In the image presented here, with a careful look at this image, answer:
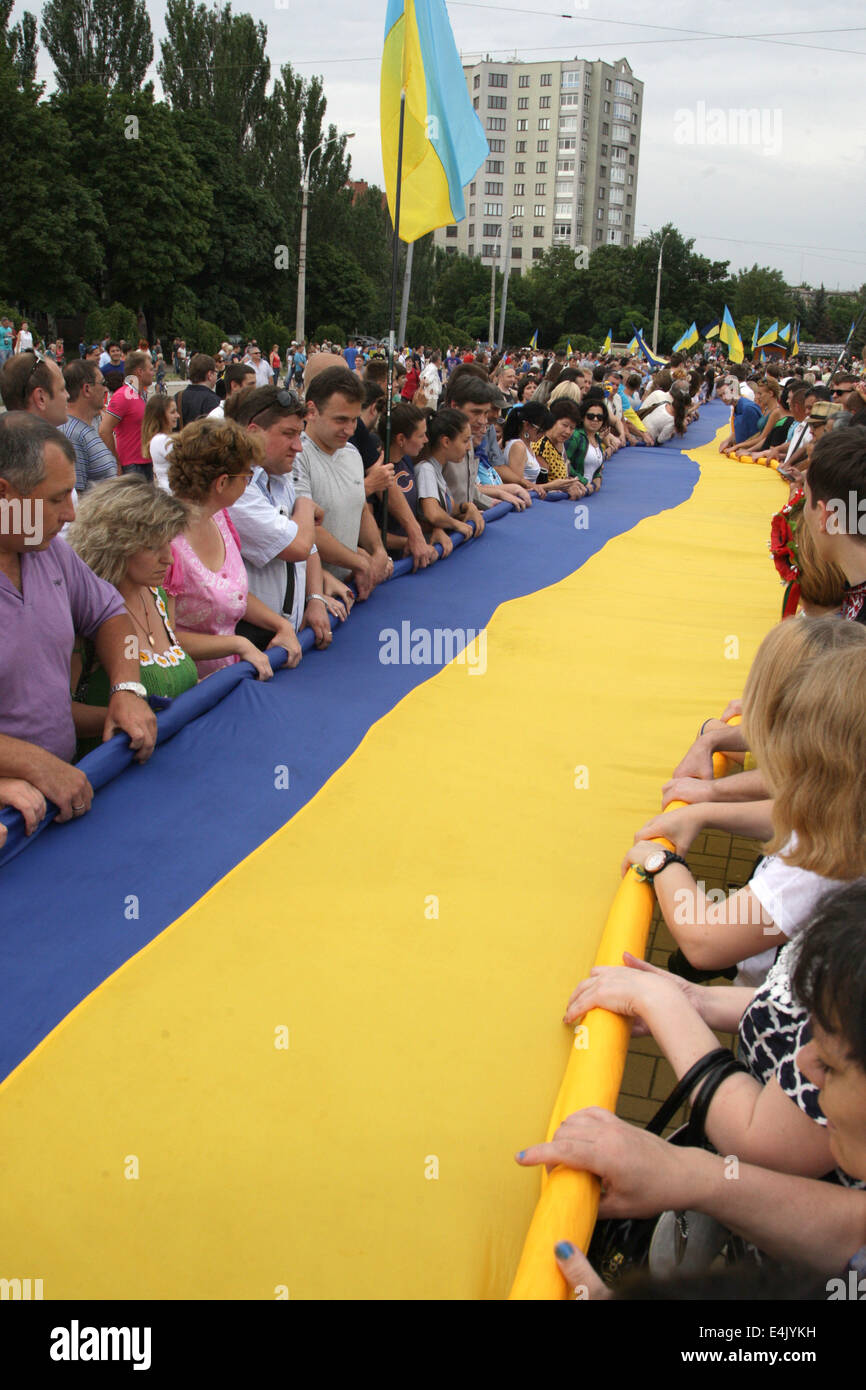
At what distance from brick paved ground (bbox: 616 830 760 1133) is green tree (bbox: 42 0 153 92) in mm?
47273

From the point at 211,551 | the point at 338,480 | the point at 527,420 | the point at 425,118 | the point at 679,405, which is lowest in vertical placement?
the point at 211,551

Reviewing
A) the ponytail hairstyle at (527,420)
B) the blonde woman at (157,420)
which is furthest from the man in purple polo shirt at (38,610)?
the ponytail hairstyle at (527,420)

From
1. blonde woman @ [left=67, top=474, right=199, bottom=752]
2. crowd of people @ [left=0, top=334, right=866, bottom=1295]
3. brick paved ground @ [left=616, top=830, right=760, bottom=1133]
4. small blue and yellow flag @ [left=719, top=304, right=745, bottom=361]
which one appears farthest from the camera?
small blue and yellow flag @ [left=719, top=304, right=745, bottom=361]

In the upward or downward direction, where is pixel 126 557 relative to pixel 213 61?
downward

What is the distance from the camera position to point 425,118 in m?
5.04

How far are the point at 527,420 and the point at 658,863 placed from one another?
5.97 meters

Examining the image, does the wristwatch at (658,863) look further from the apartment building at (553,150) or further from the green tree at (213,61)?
the apartment building at (553,150)

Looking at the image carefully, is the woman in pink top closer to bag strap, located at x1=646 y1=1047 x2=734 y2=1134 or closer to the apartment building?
bag strap, located at x1=646 y1=1047 x2=734 y2=1134

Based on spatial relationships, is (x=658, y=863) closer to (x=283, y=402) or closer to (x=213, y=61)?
(x=283, y=402)

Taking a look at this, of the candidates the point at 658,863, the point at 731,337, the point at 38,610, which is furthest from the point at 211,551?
the point at 731,337

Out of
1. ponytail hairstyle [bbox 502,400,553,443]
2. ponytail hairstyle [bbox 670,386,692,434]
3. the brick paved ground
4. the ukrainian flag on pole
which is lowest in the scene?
the brick paved ground

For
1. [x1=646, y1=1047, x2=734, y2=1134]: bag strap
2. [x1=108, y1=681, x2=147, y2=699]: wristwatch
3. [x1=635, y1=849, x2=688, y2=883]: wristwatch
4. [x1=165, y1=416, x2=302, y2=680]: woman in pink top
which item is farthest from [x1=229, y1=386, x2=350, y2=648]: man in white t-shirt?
[x1=646, y1=1047, x2=734, y2=1134]: bag strap

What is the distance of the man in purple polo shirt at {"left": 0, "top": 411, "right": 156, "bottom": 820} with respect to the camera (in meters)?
2.47

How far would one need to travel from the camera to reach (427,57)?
195 inches
